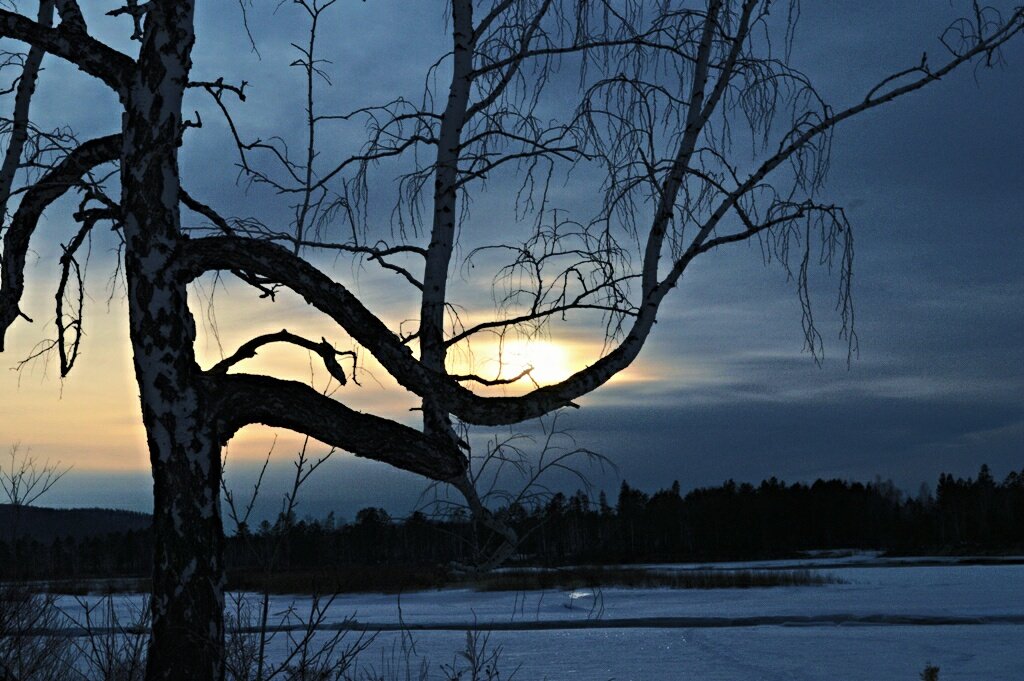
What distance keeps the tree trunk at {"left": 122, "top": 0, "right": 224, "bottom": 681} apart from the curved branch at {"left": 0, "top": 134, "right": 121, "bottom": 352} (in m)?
0.94

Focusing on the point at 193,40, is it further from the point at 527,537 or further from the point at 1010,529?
the point at 1010,529

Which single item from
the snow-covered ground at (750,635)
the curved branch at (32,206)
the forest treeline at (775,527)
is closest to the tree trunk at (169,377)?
the curved branch at (32,206)

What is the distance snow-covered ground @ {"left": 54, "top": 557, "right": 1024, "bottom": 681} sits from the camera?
11648 mm

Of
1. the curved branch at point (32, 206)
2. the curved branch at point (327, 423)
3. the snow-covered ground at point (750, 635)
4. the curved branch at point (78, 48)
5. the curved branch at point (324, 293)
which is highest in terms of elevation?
the curved branch at point (78, 48)

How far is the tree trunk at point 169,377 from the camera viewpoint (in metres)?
3.80

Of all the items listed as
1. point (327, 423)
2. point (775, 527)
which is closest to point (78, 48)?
point (327, 423)

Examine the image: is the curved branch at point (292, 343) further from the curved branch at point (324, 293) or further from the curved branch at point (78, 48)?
the curved branch at point (78, 48)

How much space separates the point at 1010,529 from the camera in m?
69.8

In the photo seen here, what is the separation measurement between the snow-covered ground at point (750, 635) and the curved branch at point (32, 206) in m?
2.87

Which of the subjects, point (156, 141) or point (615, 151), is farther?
point (615, 151)

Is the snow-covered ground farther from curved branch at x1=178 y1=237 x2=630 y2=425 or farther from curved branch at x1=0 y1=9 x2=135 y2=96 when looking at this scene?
curved branch at x1=0 y1=9 x2=135 y2=96

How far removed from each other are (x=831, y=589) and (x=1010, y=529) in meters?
52.3

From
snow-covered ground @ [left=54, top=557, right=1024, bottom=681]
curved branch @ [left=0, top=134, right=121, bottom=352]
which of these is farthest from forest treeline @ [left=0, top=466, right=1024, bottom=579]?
curved branch @ [left=0, top=134, right=121, bottom=352]

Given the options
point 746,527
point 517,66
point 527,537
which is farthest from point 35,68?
point 746,527
